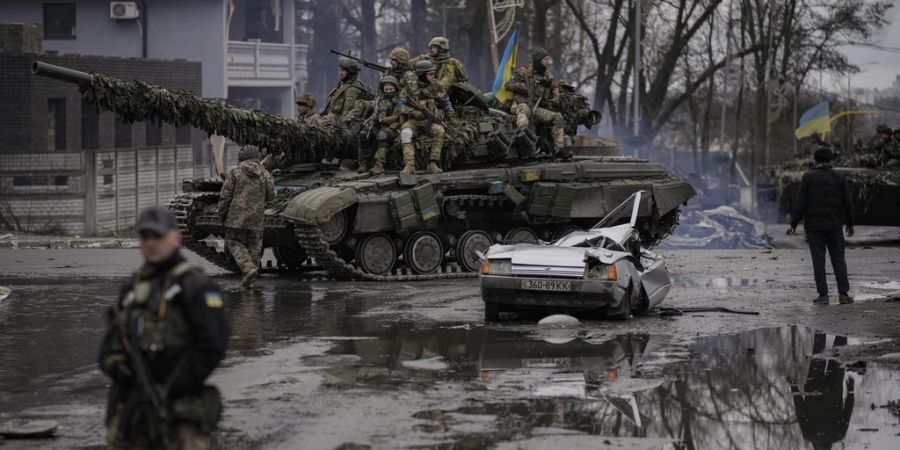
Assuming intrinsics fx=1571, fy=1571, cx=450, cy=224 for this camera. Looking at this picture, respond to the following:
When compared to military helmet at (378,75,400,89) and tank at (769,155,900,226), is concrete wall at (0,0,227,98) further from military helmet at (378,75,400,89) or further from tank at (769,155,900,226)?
military helmet at (378,75,400,89)

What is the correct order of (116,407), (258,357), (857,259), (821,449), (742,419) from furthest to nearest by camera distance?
(857,259) < (258,357) < (742,419) < (821,449) < (116,407)

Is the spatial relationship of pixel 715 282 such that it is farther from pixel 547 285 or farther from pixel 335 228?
pixel 547 285

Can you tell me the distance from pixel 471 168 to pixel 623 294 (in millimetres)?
7508

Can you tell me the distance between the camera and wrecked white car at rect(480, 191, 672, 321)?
14164 millimetres

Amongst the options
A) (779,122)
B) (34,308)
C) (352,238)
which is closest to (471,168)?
(352,238)

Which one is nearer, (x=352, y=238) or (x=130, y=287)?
(x=130, y=287)

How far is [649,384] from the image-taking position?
10969mm

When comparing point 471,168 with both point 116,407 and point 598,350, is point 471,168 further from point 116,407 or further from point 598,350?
point 116,407

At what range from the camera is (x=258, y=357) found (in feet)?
40.0

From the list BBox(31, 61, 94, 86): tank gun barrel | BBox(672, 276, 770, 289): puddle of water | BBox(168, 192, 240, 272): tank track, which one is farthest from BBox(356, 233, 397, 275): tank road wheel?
BBox(31, 61, 94, 86): tank gun barrel

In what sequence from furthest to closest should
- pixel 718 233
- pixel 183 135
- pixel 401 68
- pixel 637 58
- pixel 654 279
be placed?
pixel 183 135, pixel 637 58, pixel 718 233, pixel 401 68, pixel 654 279

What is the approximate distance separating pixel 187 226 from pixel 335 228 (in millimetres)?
2052

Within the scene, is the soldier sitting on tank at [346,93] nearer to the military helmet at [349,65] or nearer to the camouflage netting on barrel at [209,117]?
the military helmet at [349,65]

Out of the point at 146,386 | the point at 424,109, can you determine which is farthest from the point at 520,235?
the point at 146,386
